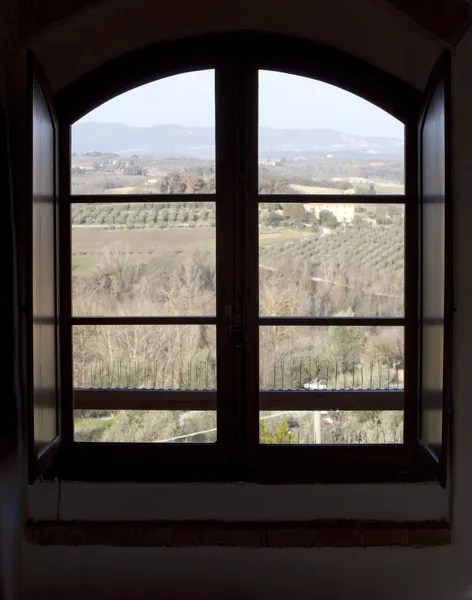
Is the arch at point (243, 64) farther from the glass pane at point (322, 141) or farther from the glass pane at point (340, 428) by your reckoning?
the glass pane at point (340, 428)

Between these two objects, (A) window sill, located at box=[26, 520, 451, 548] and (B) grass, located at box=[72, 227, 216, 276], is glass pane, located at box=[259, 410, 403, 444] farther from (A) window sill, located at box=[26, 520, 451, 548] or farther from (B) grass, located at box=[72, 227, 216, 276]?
(B) grass, located at box=[72, 227, 216, 276]

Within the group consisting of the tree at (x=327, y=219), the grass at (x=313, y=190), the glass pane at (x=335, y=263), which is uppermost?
the grass at (x=313, y=190)

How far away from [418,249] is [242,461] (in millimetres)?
1171

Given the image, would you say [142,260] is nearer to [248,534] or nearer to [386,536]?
[248,534]

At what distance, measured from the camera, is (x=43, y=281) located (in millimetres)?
2486

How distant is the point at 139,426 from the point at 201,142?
1.26m

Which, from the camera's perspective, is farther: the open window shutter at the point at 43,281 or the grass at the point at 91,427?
the grass at the point at 91,427

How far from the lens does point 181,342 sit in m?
2.78

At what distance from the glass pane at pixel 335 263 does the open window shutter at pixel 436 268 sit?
0.50 feet

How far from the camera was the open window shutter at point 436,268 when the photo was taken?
234 cm

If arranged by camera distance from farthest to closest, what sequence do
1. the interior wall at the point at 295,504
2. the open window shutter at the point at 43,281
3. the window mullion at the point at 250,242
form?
the window mullion at the point at 250,242
the interior wall at the point at 295,504
the open window shutter at the point at 43,281

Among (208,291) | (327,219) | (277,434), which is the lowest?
(277,434)
